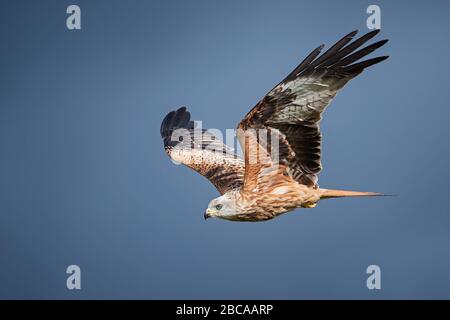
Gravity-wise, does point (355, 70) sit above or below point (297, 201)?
above

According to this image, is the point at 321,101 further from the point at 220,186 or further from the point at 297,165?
the point at 220,186

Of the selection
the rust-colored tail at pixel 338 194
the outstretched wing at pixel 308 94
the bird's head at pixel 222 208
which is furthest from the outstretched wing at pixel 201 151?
the outstretched wing at pixel 308 94

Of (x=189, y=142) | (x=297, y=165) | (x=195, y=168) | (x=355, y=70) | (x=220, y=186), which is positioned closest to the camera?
(x=355, y=70)

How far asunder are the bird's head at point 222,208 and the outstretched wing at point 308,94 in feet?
2.96

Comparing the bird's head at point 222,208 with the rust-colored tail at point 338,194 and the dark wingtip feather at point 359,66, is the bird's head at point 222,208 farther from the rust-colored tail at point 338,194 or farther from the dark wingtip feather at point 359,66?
the dark wingtip feather at point 359,66

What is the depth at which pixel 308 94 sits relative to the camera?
28.6 feet

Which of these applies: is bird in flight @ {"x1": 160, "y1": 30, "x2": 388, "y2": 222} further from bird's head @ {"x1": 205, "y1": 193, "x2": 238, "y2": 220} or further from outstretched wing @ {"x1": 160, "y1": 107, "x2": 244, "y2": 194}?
outstretched wing @ {"x1": 160, "y1": 107, "x2": 244, "y2": 194}

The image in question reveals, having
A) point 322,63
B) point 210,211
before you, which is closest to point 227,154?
point 210,211

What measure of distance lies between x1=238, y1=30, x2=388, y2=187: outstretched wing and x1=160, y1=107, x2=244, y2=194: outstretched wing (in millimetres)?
1524

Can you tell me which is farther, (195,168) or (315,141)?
(195,168)

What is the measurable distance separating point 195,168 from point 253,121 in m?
2.82

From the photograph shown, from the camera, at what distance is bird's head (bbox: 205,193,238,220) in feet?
30.0

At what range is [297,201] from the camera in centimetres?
917

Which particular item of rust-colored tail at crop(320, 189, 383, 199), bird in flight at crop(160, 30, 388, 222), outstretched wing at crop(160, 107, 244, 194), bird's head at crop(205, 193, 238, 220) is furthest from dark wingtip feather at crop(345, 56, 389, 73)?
outstretched wing at crop(160, 107, 244, 194)
